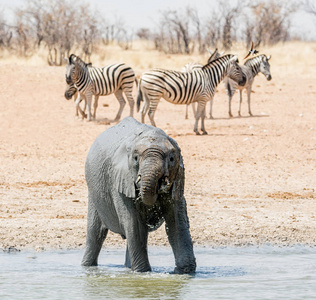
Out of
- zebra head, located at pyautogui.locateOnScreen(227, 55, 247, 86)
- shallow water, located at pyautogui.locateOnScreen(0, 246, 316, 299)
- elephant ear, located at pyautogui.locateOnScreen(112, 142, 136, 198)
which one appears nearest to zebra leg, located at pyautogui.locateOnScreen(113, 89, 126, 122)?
zebra head, located at pyautogui.locateOnScreen(227, 55, 247, 86)

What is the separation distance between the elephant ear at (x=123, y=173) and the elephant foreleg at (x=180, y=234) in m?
0.38

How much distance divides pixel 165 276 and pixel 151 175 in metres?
1.37

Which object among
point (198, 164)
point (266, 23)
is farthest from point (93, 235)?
point (266, 23)

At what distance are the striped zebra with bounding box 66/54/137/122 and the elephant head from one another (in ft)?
42.2

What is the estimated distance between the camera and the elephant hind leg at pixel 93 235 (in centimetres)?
689

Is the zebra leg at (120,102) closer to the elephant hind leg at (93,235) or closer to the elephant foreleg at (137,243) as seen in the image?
the elephant hind leg at (93,235)

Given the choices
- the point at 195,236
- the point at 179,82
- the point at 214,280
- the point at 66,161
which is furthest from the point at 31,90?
the point at 214,280

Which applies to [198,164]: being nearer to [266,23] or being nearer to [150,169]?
[150,169]

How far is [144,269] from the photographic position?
20.3 ft

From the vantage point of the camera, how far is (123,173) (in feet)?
19.2

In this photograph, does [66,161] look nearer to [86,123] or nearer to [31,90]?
[86,123]

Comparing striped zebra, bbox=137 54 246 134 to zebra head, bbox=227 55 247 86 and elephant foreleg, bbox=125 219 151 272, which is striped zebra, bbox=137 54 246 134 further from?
elephant foreleg, bbox=125 219 151 272

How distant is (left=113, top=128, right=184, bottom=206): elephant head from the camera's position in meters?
5.37

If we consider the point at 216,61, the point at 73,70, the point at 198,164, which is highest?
the point at 216,61
